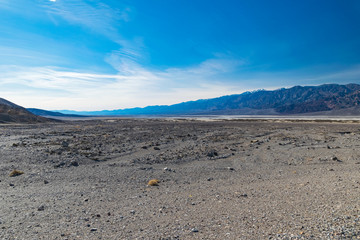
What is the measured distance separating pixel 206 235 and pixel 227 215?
1169 millimetres

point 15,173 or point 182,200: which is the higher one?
point 15,173

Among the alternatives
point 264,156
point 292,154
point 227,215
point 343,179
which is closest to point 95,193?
point 227,215

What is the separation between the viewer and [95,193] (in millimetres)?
7809

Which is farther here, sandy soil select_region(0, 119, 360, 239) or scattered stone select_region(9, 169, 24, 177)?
scattered stone select_region(9, 169, 24, 177)

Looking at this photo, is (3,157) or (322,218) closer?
(322,218)

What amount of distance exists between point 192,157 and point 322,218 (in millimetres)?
9919

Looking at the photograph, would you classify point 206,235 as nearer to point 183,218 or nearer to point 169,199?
point 183,218

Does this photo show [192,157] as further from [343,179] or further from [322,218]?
[322,218]

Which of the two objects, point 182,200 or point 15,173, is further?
point 15,173

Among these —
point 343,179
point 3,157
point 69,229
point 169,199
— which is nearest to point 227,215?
point 169,199

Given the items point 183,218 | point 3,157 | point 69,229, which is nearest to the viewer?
point 69,229

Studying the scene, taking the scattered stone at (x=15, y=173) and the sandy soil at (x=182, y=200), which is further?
the scattered stone at (x=15, y=173)

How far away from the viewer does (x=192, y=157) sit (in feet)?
48.4

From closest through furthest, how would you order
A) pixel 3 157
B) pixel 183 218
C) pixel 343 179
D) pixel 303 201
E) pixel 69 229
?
pixel 69 229 → pixel 183 218 → pixel 303 201 → pixel 343 179 → pixel 3 157
